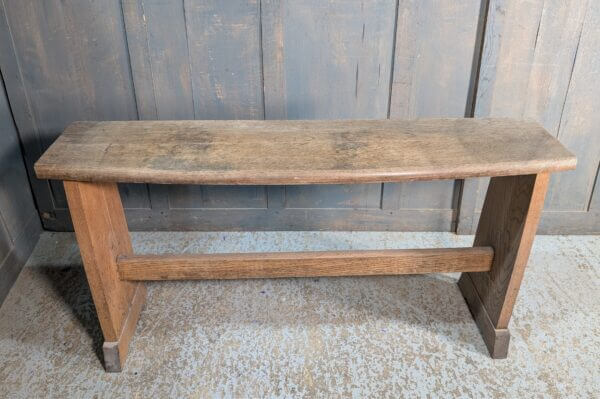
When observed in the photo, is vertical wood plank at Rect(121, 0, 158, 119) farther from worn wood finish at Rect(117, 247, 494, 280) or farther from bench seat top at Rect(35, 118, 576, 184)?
worn wood finish at Rect(117, 247, 494, 280)

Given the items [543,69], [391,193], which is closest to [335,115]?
[391,193]

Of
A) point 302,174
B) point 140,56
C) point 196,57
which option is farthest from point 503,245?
point 140,56

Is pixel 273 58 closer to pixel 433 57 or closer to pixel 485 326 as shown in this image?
pixel 433 57

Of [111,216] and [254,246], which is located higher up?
[111,216]

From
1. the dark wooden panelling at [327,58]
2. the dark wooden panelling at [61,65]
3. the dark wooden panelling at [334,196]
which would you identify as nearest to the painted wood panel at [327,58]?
the dark wooden panelling at [327,58]

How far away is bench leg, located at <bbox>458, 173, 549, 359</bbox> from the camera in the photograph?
167 cm

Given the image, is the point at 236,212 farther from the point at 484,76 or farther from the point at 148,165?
the point at 484,76

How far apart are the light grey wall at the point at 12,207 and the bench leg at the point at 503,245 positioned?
2033mm

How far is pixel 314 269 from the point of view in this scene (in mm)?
1903

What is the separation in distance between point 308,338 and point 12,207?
59.2 inches

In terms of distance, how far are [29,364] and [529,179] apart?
1912mm

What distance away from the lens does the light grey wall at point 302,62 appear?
2.09 metres

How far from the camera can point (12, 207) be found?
2307 mm

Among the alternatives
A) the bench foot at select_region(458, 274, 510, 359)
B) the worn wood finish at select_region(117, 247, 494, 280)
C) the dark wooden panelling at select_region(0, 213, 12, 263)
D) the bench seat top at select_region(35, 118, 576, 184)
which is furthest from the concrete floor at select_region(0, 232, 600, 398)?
the bench seat top at select_region(35, 118, 576, 184)
